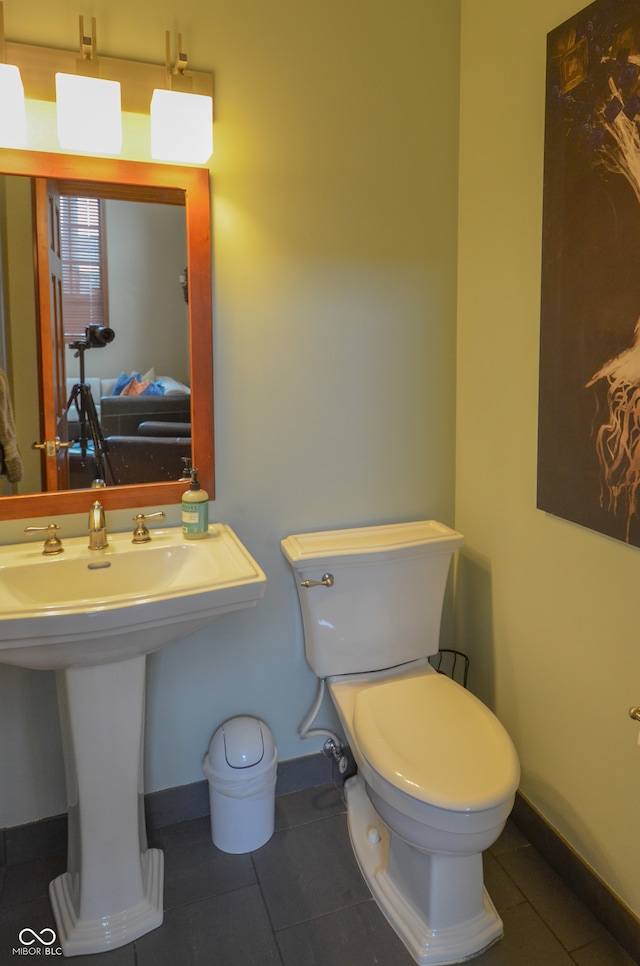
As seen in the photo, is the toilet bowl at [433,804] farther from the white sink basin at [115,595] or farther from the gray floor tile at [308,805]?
the white sink basin at [115,595]

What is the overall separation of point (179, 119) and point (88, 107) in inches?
8.0

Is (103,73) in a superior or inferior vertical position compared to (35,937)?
superior

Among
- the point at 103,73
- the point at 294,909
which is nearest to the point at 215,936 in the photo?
the point at 294,909

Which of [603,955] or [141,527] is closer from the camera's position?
[603,955]

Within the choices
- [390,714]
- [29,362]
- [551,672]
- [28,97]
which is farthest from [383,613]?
[28,97]

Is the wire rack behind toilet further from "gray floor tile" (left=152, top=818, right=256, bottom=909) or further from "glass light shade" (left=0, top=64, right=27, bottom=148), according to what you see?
"glass light shade" (left=0, top=64, right=27, bottom=148)

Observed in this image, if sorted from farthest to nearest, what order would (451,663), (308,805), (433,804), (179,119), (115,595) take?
1. (451,663)
2. (308,805)
3. (179,119)
4. (115,595)
5. (433,804)

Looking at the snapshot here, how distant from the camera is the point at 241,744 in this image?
1697 millimetres

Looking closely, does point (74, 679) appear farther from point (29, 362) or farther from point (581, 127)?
point (581, 127)

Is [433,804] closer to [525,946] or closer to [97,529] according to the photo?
[525,946]

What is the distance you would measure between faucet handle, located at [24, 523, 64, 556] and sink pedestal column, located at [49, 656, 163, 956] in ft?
0.93

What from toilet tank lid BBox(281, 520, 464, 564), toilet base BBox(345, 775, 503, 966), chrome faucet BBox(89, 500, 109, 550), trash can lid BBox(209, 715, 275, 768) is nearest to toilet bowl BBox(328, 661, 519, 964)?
toilet base BBox(345, 775, 503, 966)

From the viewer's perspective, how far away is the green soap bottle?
5.22ft

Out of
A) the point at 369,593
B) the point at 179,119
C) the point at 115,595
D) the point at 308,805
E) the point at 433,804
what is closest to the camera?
the point at 433,804
